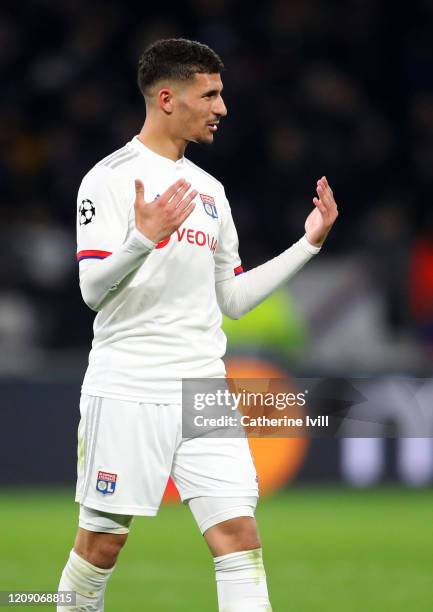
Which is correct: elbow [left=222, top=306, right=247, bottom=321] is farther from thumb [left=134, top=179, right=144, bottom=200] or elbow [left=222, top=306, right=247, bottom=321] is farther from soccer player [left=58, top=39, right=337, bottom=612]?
thumb [left=134, top=179, right=144, bottom=200]

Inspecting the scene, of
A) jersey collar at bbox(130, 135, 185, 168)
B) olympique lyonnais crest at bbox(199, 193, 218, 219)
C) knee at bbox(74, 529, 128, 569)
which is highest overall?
jersey collar at bbox(130, 135, 185, 168)

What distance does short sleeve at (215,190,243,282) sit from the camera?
15.0ft

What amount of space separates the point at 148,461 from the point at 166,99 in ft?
3.76

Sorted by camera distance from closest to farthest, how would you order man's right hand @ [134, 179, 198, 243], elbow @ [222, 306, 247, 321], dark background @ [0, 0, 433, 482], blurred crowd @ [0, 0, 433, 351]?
1. man's right hand @ [134, 179, 198, 243]
2. elbow @ [222, 306, 247, 321]
3. dark background @ [0, 0, 433, 482]
4. blurred crowd @ [0, 0, 433, 351]

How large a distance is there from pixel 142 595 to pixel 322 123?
23.3ft

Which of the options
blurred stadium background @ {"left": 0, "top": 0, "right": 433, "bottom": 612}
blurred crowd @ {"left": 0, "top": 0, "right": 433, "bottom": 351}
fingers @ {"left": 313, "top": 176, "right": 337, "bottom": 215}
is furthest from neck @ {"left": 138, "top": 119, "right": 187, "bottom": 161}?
blurred crowd @ {"left": 0, "top": 0, "right": 433, "bottom": 351}

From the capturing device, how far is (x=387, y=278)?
10.9 meters

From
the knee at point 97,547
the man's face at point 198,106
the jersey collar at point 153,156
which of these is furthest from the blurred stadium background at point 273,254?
the man's face at point 198,106

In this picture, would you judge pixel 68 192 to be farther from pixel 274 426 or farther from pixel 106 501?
pixel 106 501

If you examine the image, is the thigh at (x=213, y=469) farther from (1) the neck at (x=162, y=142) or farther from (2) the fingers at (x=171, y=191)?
(1) the neck at (x=162, y=142)

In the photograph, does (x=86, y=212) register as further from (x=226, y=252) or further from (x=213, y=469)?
(x=213, y=469)

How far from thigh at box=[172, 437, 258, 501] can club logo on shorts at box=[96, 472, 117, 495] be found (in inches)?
7.8

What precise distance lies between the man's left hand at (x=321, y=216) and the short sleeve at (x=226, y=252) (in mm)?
254

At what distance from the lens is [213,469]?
425 centimetres
